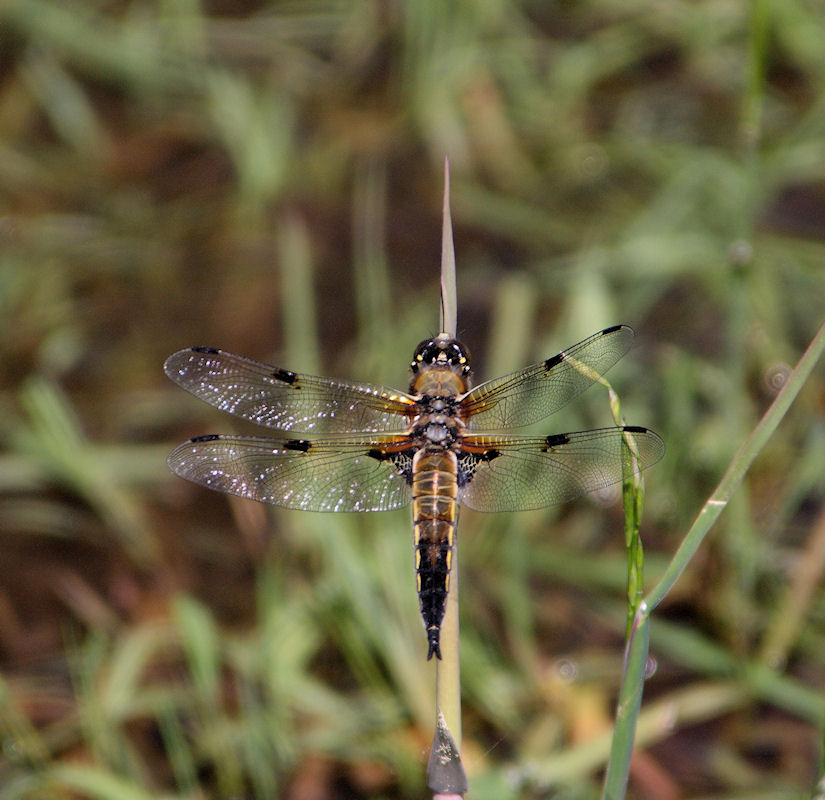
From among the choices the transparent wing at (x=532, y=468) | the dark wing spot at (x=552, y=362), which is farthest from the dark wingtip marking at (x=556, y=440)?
the dark wing spot at (x=552, y=362)

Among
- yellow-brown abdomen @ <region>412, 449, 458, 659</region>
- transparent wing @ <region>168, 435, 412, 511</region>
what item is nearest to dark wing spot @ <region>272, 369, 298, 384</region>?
transparent wing @ <region>168, 435, 412, 511</region>

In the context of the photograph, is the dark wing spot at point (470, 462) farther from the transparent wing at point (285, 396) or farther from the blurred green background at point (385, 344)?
the blurred green background at point (385, 344)

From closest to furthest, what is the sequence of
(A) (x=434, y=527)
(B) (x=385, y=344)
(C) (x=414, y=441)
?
(A) (x=434, y=527) < (C) (x=414, y=441) < (B) (x=385, y=344)

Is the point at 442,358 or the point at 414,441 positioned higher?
the point at 442,358

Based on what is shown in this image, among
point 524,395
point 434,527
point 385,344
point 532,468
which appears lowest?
point 434,527

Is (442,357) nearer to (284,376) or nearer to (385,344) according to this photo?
(284,376)

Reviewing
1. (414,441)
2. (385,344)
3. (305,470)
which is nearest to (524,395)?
(414,441)

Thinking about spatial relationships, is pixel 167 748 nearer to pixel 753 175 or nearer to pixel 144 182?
pixel 753 175

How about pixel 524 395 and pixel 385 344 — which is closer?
pixel 524 395

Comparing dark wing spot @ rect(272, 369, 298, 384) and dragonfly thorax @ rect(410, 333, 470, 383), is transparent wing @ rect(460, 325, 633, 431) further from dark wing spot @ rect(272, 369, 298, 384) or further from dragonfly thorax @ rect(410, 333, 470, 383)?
dark wing spot @ rect(272, 369, 298, 384)
